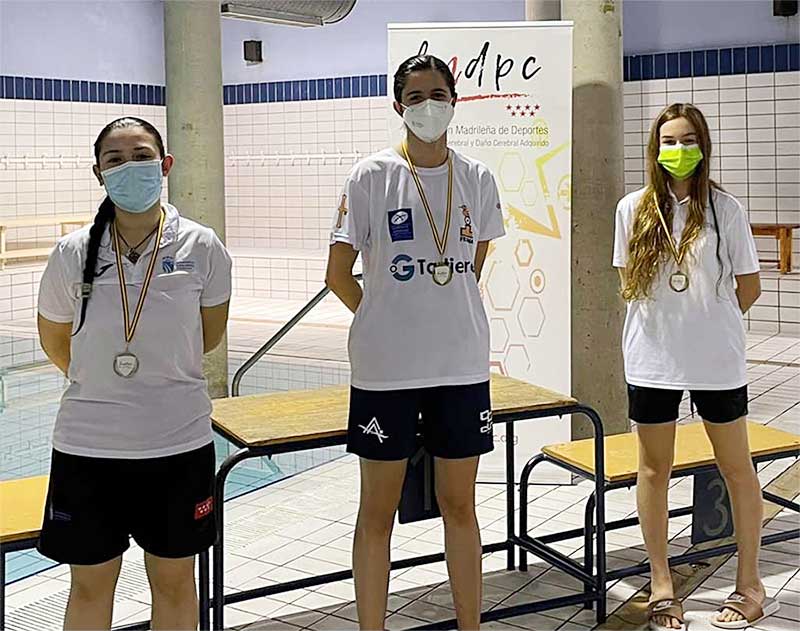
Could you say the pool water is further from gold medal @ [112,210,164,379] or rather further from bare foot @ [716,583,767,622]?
bare foot @ [716,583,767,622]

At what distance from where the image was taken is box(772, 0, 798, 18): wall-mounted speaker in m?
8.84

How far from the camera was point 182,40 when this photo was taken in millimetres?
6742

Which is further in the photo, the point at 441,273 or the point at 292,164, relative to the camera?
the point at 292,164

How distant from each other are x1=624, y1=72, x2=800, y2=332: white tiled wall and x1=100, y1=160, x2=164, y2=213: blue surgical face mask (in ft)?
23.8

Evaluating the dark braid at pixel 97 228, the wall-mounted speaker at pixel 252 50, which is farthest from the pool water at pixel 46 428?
the wall-mounted speaker at pixel 252 50

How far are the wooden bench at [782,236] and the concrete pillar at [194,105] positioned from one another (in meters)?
4.45

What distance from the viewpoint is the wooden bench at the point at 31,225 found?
10109 mm

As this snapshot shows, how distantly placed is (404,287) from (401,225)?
6.0 inches

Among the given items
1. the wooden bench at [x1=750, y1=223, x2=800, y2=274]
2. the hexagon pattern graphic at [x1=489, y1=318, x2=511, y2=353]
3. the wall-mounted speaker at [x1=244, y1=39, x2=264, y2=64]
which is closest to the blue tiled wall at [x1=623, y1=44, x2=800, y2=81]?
the wooden bench at [x1=750, y1=223, x2=800, y2=274]

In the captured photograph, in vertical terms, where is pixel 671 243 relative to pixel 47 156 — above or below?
below

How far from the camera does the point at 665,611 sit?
10.3 feet

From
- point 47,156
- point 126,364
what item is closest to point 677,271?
point 126,364

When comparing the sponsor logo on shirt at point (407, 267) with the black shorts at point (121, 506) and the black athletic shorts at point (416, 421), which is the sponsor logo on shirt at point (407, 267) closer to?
the black athletic shorts at point (416, 421)

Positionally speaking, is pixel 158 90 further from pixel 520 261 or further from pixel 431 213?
pixel 431 213
